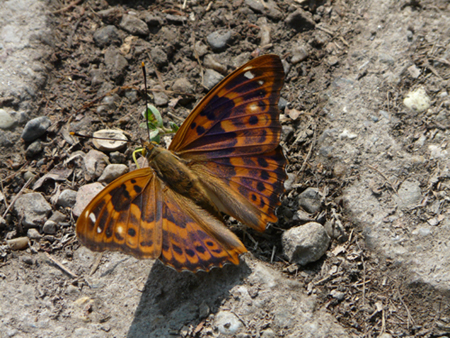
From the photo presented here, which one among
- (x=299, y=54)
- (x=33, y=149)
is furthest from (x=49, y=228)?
(x=299, y=54)

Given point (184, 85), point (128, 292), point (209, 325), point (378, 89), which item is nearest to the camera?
point (209, 325)

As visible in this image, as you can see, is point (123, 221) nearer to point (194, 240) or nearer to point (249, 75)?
point (194, 240)

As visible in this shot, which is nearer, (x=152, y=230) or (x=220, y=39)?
(x=152, y=230)

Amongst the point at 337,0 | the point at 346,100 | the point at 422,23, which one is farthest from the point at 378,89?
the point at 337,0

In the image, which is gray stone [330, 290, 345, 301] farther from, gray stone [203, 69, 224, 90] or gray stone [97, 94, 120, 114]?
gray stone [97, 94, 120, 114]

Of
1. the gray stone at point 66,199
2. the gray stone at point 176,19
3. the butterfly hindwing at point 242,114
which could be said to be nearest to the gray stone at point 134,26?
the gray stone at point 176,19

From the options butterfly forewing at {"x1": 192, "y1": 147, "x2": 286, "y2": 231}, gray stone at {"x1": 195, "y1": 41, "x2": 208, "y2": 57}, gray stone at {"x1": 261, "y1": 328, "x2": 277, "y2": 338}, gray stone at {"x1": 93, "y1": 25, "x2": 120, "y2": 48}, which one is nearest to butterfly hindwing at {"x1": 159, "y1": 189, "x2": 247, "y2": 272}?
butterfly forewing at {"x1": 192, "y1": 147, "x2": 286, "y2": 231}

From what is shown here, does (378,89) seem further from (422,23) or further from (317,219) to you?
(317,219)
